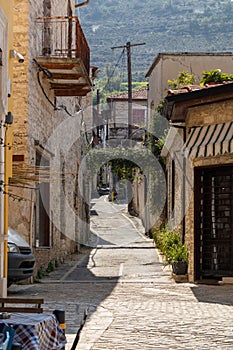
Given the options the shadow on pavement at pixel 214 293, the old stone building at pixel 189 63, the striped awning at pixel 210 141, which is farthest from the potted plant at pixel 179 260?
the old stone building at pixel 189 63

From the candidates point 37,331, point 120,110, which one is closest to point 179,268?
point 37,331

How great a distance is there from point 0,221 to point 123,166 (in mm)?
24624

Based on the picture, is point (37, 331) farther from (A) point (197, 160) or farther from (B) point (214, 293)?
(A) point (197, 160)

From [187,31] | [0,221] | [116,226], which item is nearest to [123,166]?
[116,226]

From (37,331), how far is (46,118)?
13.6 meters

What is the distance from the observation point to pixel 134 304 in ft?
39.7

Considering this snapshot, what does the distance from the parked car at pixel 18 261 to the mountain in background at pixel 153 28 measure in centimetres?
11305

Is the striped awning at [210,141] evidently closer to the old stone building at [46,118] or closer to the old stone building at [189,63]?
the old stone building at [46,118]

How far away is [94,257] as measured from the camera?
77.4 feet

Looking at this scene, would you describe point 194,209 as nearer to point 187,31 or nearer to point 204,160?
point 204,160

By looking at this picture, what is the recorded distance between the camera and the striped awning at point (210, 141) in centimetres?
1358

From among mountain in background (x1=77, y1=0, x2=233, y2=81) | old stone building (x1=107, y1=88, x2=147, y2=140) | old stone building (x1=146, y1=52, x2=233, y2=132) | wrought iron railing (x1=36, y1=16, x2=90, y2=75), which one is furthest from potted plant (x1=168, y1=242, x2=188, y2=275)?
mountain in background (x1=77, y1=0, x2=233, y2=81)

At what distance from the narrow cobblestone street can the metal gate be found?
636 millimetres

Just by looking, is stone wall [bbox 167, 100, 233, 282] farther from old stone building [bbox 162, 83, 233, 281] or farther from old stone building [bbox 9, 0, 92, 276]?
old stone building [bbox 9, 0, 92, 276]
